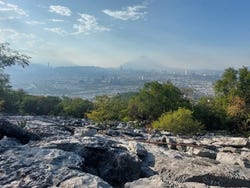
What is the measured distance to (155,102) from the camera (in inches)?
1690

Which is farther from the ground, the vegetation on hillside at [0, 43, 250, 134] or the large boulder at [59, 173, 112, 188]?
the large boulder at [59, 173, 112, 188]

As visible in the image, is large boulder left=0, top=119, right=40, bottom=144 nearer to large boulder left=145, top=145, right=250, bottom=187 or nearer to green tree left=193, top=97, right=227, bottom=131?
large boulder left=145, top=145, right=250, bottom=187

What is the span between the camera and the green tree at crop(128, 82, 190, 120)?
4250cm

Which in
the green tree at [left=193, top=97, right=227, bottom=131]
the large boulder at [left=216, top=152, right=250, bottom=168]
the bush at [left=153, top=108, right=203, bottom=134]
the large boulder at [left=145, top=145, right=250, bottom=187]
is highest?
the large boulder at [left=145, top=145, right=250, bottom=187]

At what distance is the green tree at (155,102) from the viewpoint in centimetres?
4250

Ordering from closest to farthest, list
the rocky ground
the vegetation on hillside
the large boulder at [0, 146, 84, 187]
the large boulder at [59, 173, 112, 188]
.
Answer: the large boulder at [59, 173, 112, 188] → the large boulder at [0, 146, 84, 187] → the rocky ground → the vegetation on hillside

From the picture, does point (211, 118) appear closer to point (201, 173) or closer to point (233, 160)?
point (233, 160)

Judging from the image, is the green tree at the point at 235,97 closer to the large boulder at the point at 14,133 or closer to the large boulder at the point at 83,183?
the large boulder at the point at 14,133

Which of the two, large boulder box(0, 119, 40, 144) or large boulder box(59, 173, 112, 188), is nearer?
large boulder box(59, 173, 112, 188)

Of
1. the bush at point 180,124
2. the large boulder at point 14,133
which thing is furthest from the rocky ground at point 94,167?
the bush at point 180,124

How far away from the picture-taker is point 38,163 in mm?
6121

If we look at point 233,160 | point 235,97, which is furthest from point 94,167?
point 235,97

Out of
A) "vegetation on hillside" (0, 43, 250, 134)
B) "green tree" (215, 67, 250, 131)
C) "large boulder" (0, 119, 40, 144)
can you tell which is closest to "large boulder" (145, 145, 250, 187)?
"large boulder" (0, 119, 40, 144)

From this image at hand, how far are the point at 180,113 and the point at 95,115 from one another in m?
15.0
